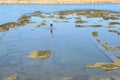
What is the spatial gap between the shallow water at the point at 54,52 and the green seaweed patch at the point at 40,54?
68 cm

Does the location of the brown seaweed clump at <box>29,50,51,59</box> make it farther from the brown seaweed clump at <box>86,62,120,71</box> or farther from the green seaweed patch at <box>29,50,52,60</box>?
the brown seaweed clump at <box>86,62,120,71</box>

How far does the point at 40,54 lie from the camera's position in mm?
40406

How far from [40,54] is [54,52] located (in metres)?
2.89

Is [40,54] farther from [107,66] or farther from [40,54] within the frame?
[107,66]

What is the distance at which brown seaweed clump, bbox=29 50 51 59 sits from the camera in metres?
39.3

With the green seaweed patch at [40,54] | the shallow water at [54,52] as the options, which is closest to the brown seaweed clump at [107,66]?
the shallow water at [54,52]

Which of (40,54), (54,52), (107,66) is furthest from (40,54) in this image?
(107,66)

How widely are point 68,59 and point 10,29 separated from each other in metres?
29.5

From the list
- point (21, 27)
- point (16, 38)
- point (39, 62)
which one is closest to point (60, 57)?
point (39, 62)

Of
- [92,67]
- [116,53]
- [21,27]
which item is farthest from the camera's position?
[21,27]

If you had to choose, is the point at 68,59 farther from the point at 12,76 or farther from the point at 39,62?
the point at 12,76

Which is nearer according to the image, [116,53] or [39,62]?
[39,62]

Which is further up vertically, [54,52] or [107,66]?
[107,66]

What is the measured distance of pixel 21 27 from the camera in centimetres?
6806
